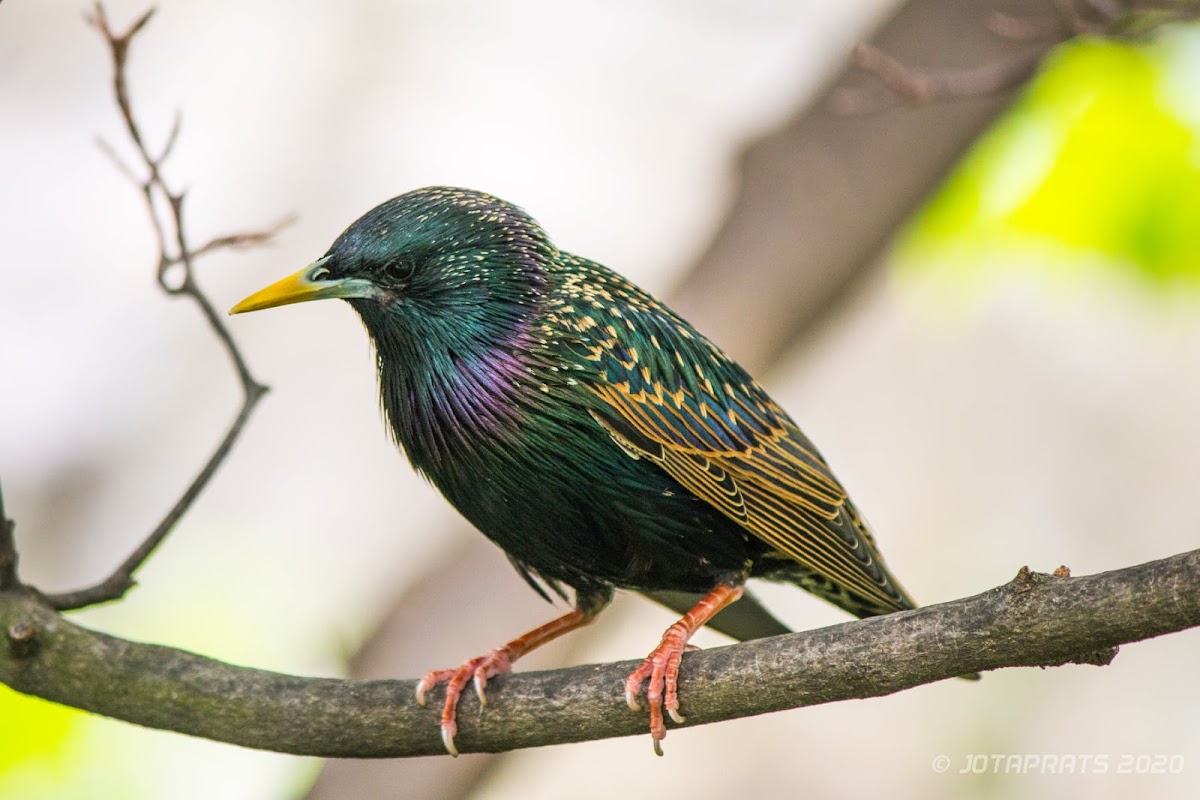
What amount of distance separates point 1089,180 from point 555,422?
94.2 inches

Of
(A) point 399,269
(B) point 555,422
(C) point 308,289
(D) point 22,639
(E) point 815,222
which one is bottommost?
(D) point 22,639

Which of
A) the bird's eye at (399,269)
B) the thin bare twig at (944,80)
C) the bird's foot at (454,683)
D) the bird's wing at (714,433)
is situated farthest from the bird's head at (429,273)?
the thin bare twig at (944,80)

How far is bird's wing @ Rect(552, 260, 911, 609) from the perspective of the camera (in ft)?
10.8

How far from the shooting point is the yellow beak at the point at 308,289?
3.12 metres

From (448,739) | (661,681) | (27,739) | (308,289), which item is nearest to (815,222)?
(308,289)

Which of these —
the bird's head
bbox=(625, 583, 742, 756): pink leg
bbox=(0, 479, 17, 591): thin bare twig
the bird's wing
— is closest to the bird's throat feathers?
the bird's head

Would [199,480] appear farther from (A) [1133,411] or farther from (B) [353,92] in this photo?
(A) [1133,411]

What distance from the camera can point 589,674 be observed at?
2.92 m

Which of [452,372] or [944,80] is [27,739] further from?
[944,80]

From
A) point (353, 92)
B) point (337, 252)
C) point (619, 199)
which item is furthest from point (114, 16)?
point (337, 252)

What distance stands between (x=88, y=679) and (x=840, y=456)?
501cm

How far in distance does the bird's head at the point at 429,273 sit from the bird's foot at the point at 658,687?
2.89 ft

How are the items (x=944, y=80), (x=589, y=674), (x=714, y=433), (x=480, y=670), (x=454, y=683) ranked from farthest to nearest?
(x=944, y=80), (x=714, y=433), (x=480, y=670), (x=454, y=683), (x=589, y=674)

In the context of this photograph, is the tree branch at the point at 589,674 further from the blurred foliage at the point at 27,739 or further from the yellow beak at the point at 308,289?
the blurred foliage at the point at 27,739
